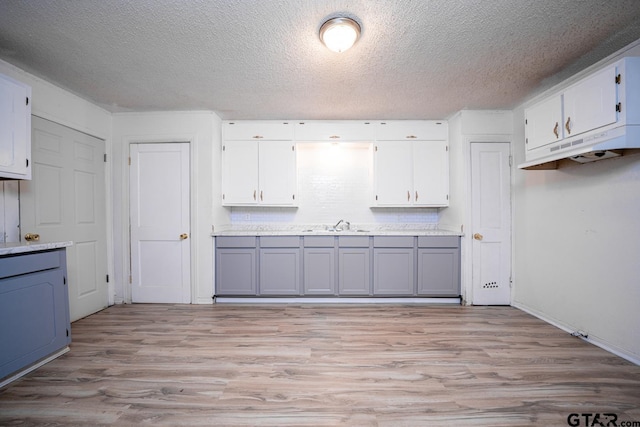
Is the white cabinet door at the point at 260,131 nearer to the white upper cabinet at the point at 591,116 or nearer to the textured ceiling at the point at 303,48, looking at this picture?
the textured ceiling at the point at 303,48

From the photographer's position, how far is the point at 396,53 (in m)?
2.23

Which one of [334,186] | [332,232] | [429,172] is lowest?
[332,232]

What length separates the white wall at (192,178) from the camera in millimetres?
3555

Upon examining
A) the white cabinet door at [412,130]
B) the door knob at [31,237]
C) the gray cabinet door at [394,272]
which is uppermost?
the white cabinet door at [412,130]

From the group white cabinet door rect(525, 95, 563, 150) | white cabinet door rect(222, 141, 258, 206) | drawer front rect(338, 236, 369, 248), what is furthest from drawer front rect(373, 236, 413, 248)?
white cabinet door rect(222, 141, 258, 206)

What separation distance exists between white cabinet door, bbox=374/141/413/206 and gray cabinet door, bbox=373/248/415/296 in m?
0.74

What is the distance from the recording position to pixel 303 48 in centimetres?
216

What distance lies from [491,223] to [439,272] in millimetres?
944

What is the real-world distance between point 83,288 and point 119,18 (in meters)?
2.96

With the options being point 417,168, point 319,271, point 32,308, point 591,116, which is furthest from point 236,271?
point 591,116

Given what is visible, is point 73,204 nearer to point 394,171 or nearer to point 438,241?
point 394,171

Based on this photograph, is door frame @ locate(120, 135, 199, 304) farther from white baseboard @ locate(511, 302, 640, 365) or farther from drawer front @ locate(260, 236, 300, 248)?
white baseboard @ locate(511, 302, 640, 365)

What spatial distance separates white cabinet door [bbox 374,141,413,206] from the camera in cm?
385

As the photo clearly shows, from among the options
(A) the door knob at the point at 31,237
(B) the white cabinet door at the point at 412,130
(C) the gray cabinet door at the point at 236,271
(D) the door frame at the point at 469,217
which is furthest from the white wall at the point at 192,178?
(D) the door frame at the point at 469,217
